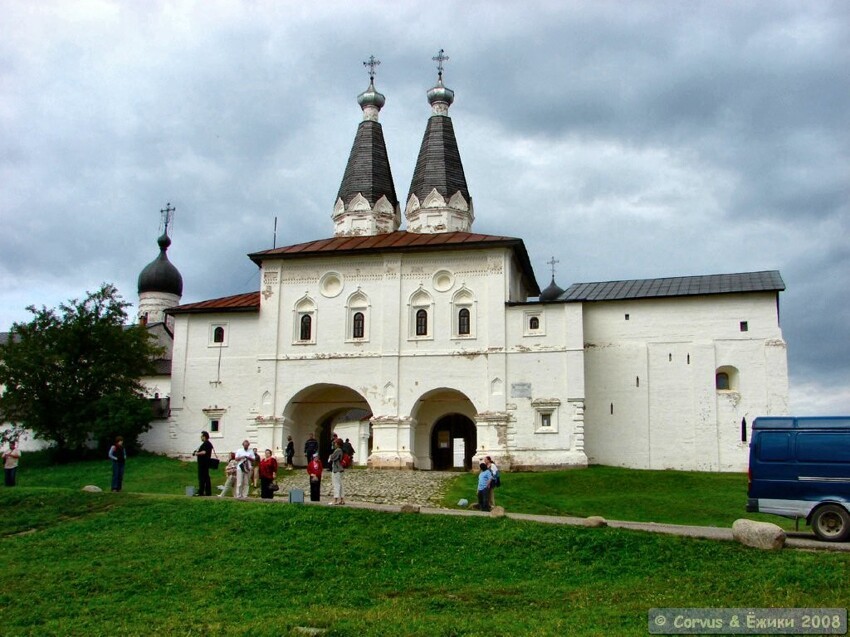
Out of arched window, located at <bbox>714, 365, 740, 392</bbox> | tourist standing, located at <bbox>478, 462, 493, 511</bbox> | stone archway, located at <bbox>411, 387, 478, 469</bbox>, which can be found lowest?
tourist standing, located at <bbox>478, 462, 493, 511</bbox>

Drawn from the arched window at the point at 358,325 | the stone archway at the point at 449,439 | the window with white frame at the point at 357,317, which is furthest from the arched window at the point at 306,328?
the stone archway at the point at 449,439

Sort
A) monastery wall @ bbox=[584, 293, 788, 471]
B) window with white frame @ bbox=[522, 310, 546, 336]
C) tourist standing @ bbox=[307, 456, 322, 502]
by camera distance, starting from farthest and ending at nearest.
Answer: window with white frame @ bbox=[522, 310, 546, 336] < monastery wall @ bbox=[584, 293, 788, 471] < tourist standing @ bbox=[307, 456, 322, 502]

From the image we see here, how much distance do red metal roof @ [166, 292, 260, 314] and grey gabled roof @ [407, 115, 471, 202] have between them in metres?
8.05

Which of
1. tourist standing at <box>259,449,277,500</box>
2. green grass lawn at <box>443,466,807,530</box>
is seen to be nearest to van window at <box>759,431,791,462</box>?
green grass lawn at <box>443,466,807,530</box>

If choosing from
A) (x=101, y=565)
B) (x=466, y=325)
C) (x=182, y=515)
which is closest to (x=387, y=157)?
(x=466, y=325)

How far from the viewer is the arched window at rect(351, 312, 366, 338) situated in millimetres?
34781

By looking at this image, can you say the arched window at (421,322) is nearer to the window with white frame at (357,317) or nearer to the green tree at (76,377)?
the window with white frame at (357,317)

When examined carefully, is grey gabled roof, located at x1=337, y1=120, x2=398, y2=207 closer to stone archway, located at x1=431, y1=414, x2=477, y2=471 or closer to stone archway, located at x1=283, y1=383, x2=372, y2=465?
stone archway, located at x1=283, y1=383, x2=372, y2=465

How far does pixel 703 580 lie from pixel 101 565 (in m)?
8.51

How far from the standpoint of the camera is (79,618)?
10797 millimetres

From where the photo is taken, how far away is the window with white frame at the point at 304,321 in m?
35.1

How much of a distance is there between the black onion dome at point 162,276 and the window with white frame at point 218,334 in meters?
24.7

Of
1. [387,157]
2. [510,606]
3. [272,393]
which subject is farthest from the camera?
[387,157]

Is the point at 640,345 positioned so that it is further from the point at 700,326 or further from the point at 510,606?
the point at 510,606
